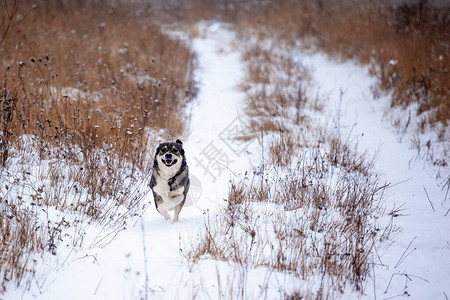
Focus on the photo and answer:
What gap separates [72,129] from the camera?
4.59m

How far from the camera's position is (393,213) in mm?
3840

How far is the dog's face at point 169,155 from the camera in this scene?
3.97 meters

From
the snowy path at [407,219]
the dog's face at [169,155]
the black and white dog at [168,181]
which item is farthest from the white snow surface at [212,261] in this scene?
the dog's face at [169,155]

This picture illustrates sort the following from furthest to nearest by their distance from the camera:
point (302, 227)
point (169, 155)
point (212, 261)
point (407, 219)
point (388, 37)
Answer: point (388, 37) → point (169, 155) → point (407, 219) → point (302, 227) → point (212, 261)

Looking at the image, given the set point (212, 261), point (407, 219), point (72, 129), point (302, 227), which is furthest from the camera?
point (72, 129)

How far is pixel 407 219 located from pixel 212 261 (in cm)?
247

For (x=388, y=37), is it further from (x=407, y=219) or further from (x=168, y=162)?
(x=168, y=162)

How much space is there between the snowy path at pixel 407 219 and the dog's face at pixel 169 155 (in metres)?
2.56

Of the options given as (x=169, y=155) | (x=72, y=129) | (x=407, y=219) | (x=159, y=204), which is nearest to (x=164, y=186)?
(x=159, y=204)

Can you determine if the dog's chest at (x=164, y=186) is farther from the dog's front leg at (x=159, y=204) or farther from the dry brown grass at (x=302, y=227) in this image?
the dry brown grass at (x=302, y=227)

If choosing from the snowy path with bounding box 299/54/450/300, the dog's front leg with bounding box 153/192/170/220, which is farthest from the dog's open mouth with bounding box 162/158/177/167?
the snowy path with bounding box 299/54/450/300

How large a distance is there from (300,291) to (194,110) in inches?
236

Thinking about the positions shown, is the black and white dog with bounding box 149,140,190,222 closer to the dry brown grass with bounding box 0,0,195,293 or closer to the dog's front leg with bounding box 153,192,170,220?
the dog's front leg with bounding box 153,192,170,220

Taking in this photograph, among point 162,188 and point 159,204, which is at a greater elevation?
point 162,188
